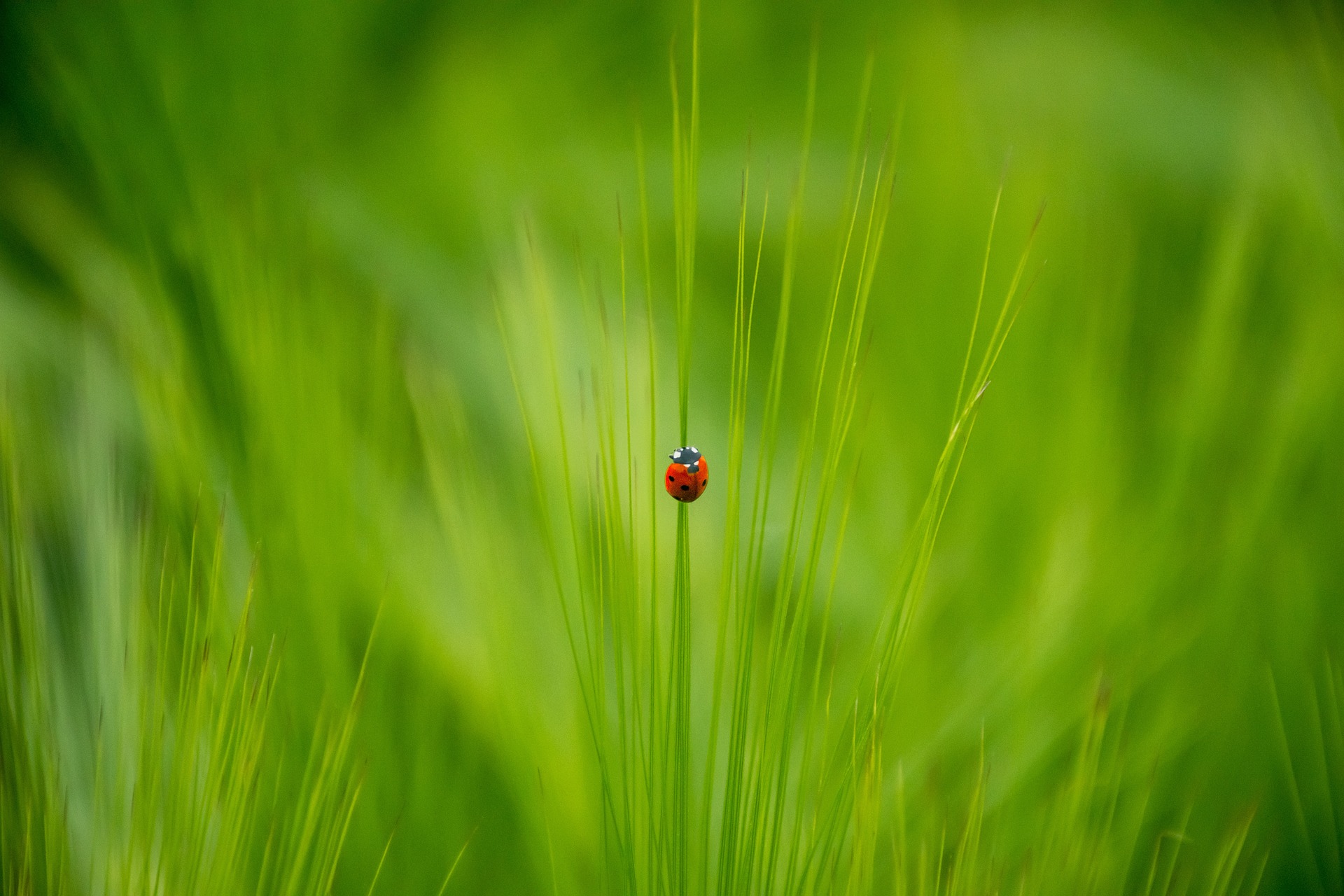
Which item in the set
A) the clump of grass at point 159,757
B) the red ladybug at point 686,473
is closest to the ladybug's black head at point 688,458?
the red ladybug at point 686,473

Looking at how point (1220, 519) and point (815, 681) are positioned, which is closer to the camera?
point (815, 681)

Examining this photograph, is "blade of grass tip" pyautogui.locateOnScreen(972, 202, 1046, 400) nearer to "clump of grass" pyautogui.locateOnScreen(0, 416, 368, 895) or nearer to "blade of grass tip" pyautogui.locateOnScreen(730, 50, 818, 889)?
"blade of grass tip" pyautogui.locateOnScreen(730, 50, 818, 889)

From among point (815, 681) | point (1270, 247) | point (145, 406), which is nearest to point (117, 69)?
point (145, 406)

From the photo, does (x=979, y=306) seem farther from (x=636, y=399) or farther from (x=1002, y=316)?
(x=636, y=399)

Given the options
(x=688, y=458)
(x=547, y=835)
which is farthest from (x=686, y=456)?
(x=547, y=835)

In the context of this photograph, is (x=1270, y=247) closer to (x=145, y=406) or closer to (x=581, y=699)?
(x=581, y=699)

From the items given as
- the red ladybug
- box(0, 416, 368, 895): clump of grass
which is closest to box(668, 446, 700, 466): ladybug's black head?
the red ladybug
